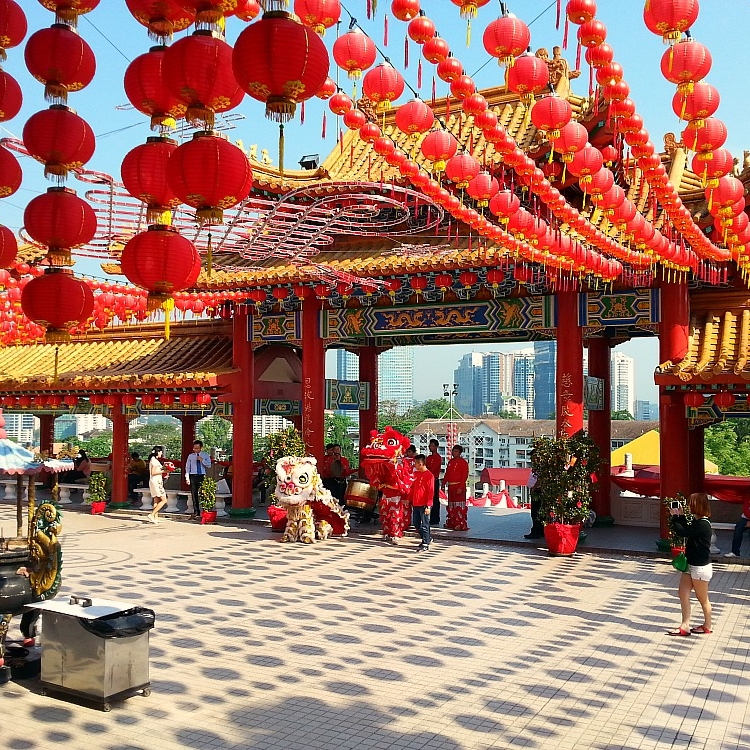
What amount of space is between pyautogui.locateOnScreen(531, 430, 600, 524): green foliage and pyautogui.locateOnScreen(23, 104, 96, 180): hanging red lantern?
32.1 feet

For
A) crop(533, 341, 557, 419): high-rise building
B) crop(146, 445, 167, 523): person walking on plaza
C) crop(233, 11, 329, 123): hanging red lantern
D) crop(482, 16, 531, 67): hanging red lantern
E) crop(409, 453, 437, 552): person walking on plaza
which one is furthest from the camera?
crop(533, 341, 557, 419): high-rise building

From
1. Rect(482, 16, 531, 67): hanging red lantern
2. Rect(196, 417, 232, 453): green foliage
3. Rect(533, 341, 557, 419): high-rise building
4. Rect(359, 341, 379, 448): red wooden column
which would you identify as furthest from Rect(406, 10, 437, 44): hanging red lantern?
Rect(533, 341, 557, 419): high-rise building

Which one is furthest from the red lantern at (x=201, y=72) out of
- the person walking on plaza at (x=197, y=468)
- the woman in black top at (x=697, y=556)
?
the person walking on plaza at (x=197, y=468)

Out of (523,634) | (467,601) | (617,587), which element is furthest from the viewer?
(617,587)

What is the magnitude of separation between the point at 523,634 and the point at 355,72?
5748 mm

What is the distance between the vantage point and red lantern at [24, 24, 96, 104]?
4609 mm

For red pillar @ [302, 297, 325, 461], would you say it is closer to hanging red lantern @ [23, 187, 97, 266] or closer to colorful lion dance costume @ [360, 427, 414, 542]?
colorful lion dance costume @ [360, 427, 414, 542]

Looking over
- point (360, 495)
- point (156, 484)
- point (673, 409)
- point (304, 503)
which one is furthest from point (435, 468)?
point (156, 484)

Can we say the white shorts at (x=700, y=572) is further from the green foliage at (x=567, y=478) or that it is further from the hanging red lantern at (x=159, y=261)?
the hanging red lantern at (x=159, y=261)

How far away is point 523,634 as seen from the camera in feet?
27.6

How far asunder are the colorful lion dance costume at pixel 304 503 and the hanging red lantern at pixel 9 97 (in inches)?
391

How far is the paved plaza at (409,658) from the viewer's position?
578cm

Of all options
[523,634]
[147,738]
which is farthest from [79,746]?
[523,634]

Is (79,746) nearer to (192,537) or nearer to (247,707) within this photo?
(247,707)
